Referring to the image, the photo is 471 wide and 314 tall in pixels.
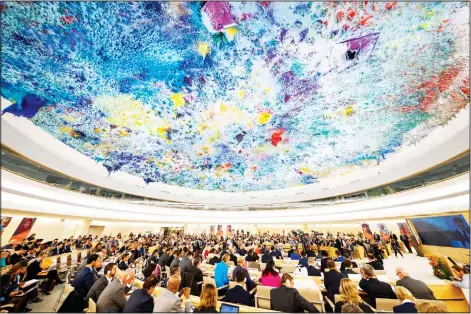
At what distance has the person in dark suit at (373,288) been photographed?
3.66m

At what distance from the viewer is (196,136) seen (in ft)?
19.6

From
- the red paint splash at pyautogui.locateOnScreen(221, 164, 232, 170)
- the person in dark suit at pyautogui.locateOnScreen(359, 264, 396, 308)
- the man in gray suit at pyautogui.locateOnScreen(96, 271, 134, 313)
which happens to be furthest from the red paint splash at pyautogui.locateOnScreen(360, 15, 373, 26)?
→ the red paint splash at pyautogui.locateOnScreen(221, 164, 232, 170)

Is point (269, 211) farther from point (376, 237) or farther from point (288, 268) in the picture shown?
point (288, 268)

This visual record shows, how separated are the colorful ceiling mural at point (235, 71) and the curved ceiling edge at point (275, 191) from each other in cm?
36

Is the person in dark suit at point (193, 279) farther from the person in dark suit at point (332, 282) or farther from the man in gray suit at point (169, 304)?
the person in dark suit at point (332, 282)

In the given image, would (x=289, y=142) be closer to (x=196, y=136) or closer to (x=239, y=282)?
(x=196, y=136)

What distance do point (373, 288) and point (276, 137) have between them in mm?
4130

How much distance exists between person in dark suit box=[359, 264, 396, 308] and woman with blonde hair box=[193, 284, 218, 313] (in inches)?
121

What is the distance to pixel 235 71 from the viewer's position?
4000mm

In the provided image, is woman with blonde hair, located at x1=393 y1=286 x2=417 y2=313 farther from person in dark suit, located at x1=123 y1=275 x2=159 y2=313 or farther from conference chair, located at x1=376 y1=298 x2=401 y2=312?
person in dark suit, located at x1=123 y1=275 x2=159 y2=313

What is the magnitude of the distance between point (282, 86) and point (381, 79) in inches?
79.1

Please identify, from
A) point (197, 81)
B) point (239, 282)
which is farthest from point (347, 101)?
point (239, 282)

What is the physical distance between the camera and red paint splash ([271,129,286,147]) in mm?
5791

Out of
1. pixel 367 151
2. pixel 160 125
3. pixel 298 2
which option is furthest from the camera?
pixel 367 151
